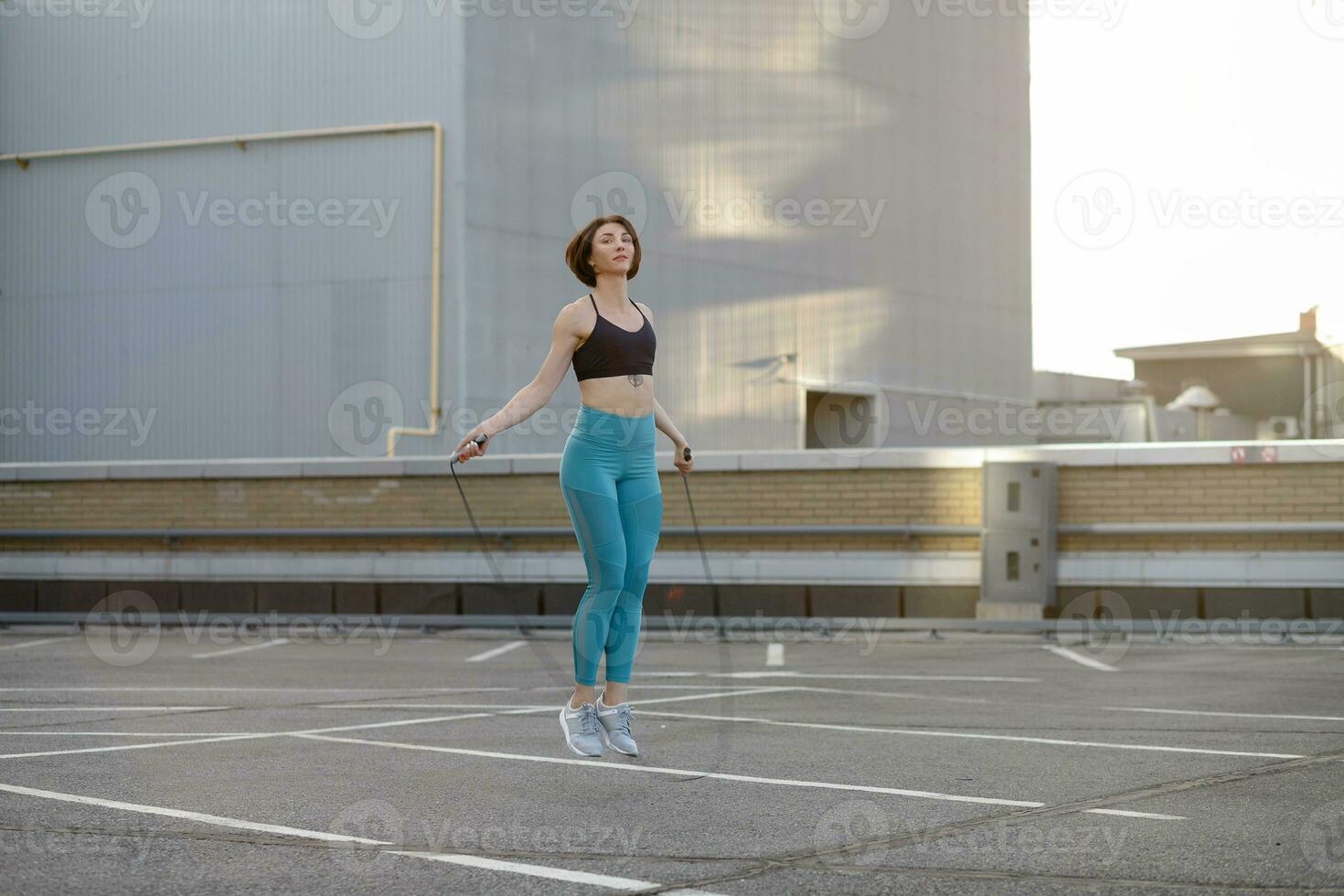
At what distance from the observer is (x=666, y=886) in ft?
13.4

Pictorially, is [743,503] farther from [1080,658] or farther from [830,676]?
[830,676]

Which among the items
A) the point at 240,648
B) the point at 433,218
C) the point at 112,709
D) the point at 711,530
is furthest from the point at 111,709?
the point at 433,218

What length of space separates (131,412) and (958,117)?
1536cm

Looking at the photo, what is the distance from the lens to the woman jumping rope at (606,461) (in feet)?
20.4

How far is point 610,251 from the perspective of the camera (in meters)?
6.45

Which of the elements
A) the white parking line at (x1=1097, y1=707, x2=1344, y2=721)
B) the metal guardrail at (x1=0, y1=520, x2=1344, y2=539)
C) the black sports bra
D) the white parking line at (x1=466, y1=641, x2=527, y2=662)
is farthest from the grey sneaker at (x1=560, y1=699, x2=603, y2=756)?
the metal guardrail at (x1=0, y1=520, x2=1344, y2=539)

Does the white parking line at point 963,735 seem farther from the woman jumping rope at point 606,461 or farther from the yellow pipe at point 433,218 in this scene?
the yellow pipe at point 433,218

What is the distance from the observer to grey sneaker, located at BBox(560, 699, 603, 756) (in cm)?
639

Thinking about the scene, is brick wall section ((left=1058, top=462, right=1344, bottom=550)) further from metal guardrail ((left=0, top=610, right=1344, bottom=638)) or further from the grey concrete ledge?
metal guardrail ((left=0, top=610, right=1344, bottom=638))

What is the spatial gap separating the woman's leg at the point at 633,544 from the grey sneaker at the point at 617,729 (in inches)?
3.9

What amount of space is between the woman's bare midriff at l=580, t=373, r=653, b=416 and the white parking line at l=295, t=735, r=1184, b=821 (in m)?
1.38

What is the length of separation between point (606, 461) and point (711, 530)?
9.82 meters

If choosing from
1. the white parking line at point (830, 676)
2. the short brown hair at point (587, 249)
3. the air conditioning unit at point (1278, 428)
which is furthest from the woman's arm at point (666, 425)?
the air conditioning unit at point (1278, 428)

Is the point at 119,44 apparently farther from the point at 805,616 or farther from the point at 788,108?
the point at 805,616
